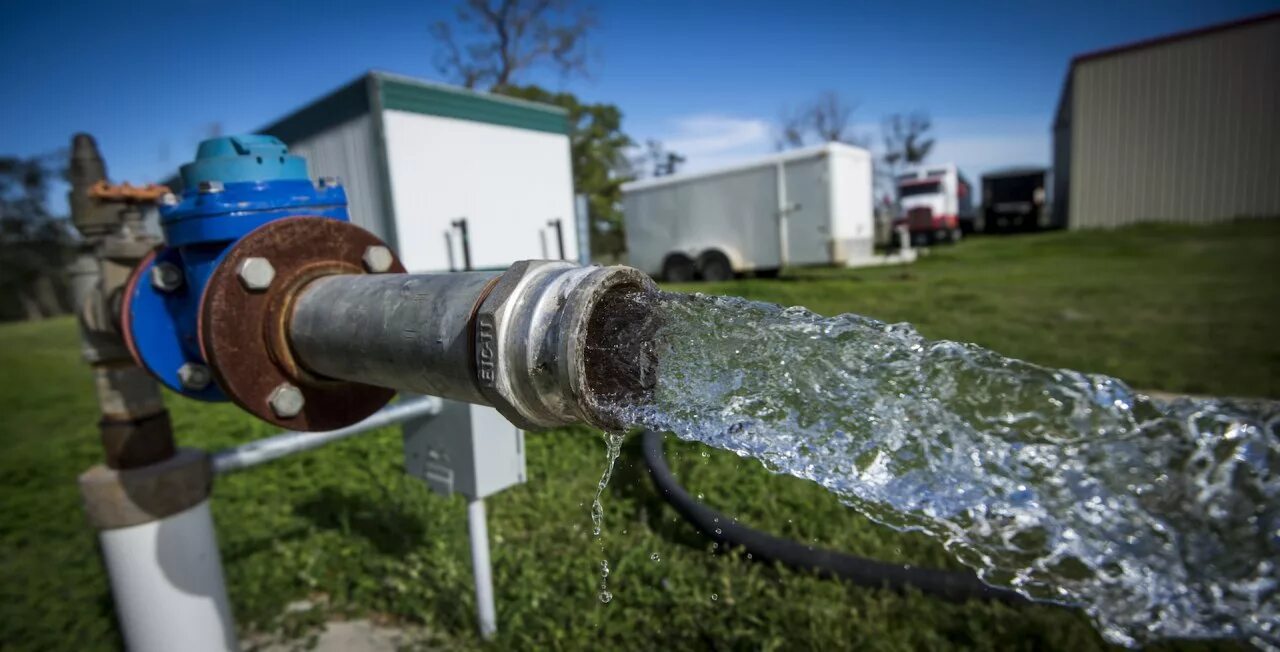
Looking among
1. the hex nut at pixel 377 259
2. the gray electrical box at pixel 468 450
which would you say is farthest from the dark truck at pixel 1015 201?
the hex nut at pixel 377 259

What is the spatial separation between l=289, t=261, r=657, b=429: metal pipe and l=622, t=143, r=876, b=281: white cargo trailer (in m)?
11.0

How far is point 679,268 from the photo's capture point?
527 inches

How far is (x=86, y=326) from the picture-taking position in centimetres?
142

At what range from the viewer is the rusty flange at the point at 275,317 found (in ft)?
2.91

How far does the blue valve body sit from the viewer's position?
107cm

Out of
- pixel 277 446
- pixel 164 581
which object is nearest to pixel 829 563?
pixel 277 446

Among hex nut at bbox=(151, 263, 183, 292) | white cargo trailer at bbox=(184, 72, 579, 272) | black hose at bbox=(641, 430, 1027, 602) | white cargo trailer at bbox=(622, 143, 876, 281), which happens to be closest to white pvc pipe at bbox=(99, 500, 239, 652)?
hex nut at bbox=(151, 263, 183, 292)

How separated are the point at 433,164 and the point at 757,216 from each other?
21.6ft

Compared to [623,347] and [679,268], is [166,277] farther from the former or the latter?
[679,268]

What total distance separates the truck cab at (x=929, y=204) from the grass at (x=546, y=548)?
52.4 ft

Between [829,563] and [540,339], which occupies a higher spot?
[540,339]

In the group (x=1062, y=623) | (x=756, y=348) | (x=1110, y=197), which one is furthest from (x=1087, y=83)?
(x=756, y=348)

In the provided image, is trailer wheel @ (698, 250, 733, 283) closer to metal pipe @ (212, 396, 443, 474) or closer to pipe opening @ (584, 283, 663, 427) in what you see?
metal pipe @ (212, 396, 443, 474)

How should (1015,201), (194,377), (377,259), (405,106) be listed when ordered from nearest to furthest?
1. (377,259)
2. (194,377)
3. (405,106)
4. (1015,201)
